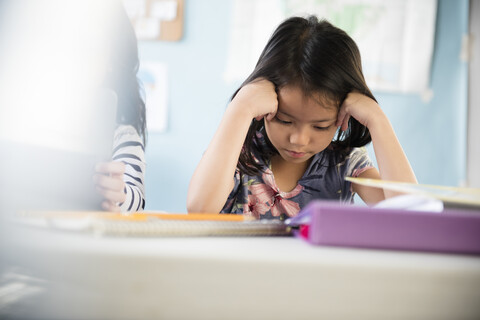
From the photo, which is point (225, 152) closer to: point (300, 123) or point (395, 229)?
point (300, 123)

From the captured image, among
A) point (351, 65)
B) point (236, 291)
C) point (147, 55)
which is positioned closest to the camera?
point (236, 291)

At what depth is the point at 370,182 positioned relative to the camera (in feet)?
1.26

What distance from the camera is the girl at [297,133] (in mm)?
759

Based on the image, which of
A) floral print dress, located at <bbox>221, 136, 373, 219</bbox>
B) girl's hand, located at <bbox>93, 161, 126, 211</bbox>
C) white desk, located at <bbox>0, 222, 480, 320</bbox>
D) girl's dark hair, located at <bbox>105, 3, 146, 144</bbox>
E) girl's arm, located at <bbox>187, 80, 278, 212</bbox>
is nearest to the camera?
white desk, located at <bbox>0, 222, 480, 320</bbox>

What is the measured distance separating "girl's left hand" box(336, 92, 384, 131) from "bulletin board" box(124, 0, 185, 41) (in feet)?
4.82

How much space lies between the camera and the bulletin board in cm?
210

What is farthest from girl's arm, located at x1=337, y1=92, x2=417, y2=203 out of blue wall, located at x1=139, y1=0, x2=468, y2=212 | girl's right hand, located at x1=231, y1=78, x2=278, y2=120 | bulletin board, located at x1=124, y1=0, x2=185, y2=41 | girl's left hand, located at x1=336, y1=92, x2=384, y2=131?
→ bulletin board, located at x1=124, y1=0, x2=185, y2=41

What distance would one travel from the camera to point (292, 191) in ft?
3.19

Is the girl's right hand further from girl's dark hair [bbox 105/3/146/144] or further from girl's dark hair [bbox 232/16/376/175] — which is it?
girl's dark hair [bbox 105/3/146/144]

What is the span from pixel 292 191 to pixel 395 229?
0.70 m

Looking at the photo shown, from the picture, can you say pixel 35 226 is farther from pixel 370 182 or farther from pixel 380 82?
pixel 380 82

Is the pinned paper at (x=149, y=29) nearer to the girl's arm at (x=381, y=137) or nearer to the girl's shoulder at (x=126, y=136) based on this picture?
the girl's shoulder at (x=126, y=136)

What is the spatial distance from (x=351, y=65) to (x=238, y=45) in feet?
4.38

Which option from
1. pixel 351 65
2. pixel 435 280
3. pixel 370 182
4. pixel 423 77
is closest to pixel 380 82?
pixel 423 77
